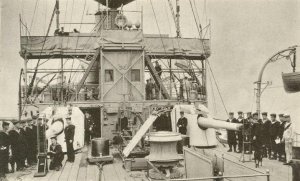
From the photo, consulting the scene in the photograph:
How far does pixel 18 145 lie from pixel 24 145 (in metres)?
0.29

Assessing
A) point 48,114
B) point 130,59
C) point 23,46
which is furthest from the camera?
point 23,46

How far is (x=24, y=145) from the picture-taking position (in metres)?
10.0

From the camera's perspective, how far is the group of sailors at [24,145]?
930cm

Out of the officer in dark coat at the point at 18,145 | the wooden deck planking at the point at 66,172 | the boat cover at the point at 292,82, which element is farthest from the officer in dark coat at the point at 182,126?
the boat cover at the point at 292,82

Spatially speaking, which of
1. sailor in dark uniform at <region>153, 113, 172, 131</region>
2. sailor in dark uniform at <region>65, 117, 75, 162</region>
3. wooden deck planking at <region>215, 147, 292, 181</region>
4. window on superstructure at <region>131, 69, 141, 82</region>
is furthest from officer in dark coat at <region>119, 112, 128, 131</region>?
wooden deck planking at <region>215, 147, 292, 181</region>

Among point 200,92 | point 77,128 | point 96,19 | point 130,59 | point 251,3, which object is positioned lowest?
point 77,128

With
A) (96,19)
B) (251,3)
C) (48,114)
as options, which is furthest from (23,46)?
(251,3)

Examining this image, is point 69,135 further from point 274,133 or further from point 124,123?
point 274,133

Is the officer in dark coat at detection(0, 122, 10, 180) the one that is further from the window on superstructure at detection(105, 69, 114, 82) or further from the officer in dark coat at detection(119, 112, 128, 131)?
the window on superstructure at detection(105, 69, 114, 82)

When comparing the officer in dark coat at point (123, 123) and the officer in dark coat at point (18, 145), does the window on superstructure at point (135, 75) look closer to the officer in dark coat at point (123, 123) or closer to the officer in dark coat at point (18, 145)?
the officer in dark coat at point (123, 123)

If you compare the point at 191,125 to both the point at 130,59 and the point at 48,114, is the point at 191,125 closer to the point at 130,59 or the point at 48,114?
the point at 48,114

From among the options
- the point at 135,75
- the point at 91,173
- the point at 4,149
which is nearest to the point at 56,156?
the point at 91,173

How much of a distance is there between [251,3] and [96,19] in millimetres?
16486

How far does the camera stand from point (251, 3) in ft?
110
